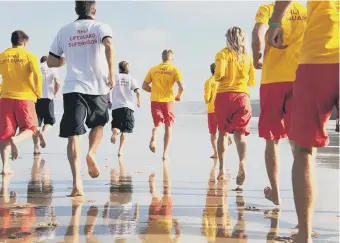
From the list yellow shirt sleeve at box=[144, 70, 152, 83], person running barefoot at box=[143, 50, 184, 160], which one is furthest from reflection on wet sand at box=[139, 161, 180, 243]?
yellow shirt sleeve at box=[144, 70, 152, 83]

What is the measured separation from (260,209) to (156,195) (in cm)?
122

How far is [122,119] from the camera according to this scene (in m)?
10.9

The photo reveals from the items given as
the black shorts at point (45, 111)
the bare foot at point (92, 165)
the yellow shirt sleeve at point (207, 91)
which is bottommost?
the bare foot at point (92, 165)

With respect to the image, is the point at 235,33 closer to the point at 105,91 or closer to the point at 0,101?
the point at 105,91

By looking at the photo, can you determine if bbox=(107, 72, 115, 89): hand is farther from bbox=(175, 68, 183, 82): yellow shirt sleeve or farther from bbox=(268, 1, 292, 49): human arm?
bbox=(175, 68, 183, 82): yellow shirt sleeve

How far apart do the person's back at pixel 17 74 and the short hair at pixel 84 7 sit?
1.82 metres

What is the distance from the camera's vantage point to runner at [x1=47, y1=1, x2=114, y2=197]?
5340mm

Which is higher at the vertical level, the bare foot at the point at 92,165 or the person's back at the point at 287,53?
the person's back at the point at 287,53

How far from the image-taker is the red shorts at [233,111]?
6336mm

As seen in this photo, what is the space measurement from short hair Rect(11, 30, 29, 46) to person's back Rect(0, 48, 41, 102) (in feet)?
0.33

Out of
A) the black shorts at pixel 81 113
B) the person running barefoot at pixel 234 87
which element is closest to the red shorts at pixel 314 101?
the black shorts at pixel 81 113

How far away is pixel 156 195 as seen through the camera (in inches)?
213

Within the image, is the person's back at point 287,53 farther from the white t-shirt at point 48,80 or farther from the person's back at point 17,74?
the white t-shirt at point 48,80

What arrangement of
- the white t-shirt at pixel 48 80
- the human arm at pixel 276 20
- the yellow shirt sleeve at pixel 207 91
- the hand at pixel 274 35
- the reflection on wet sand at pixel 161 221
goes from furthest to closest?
the white t-shirt at pixel 48 80 → the yellow shirt sleeve at pixel 207 91 → the reflection on wet sand at pixel 161 221 → the hand at pixel 274 35 → the human arm at pixel 276 20
